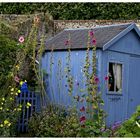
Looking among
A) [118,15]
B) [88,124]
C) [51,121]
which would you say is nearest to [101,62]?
[51,121]

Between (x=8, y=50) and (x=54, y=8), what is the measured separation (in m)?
9.58

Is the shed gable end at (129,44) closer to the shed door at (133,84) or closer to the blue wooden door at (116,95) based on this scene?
the blue wooden door at (116,95)

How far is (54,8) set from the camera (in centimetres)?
1942

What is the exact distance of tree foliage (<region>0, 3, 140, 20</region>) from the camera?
18594 mm

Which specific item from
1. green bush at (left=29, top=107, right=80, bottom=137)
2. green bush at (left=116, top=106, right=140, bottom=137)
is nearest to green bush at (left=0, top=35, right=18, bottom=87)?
green bush at (left=29, top=107, right=80, bottom=137)

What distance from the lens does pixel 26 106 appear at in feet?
33.6

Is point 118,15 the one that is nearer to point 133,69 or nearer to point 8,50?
point 133,69

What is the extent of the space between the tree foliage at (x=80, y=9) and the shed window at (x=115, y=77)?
7.33 m

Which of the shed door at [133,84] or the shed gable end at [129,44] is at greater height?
the shed gable end at [129,44]

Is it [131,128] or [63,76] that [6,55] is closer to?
[63,76]

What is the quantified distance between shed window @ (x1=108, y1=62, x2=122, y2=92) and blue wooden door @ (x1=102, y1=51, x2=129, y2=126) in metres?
0.07

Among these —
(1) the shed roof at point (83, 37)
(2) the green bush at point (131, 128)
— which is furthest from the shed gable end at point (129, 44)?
(2) the green bush at point (131, 128)

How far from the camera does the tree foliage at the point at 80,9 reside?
61.0 feet

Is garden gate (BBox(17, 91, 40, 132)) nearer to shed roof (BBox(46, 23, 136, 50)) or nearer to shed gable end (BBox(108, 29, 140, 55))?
shed roof (BBox(46, 23, 136, 50))
